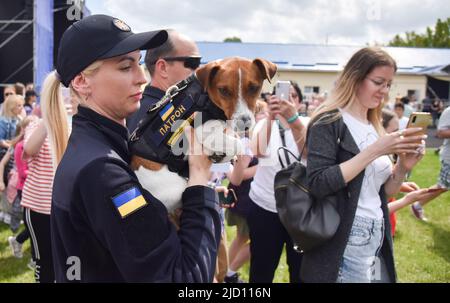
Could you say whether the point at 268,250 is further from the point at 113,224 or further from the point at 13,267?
the point at 13,267

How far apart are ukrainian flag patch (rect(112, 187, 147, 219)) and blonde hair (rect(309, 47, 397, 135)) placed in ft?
4.88

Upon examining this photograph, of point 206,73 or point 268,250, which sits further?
point 268,250

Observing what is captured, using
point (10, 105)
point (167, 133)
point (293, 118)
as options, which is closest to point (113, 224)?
point (167, 133)

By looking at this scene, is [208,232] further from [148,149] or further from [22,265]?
[22,265]

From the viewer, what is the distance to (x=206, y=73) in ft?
6.40

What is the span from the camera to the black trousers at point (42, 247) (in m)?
3.25

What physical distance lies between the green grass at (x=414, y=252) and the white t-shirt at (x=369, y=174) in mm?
2487

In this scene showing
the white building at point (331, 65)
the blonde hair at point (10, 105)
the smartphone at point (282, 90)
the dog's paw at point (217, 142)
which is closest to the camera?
the dog's paw at point (217, 142)

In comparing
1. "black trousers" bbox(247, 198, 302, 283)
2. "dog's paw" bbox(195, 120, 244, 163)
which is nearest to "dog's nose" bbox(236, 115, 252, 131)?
"dog's paw" bbox(195, 120, 244, 163)

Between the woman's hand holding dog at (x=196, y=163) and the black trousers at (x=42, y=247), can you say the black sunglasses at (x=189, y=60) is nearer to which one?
the woman's hand holding dog at (x=196, y=163)

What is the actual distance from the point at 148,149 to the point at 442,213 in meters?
7.29

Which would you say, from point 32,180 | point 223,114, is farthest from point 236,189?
point 223,114

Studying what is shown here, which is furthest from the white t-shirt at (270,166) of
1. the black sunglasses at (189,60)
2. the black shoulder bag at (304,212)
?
the black sunglasses at (189,60)

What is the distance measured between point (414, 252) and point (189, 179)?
517 centimetres
